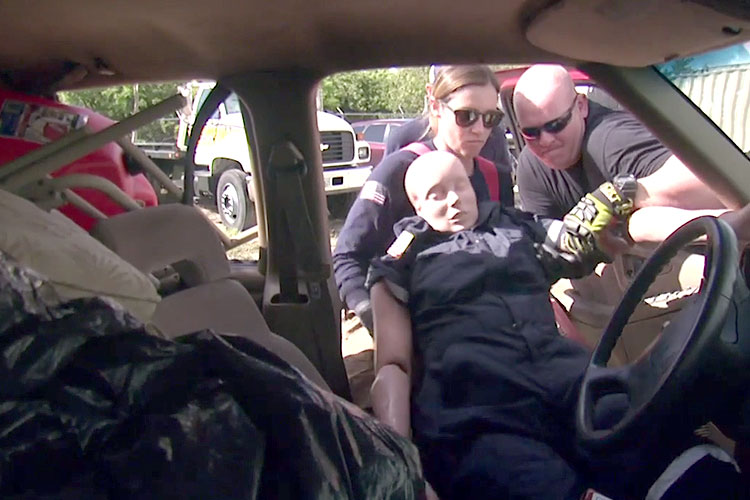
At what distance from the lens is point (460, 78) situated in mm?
2262

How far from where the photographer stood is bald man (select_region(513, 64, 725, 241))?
6.57 ft

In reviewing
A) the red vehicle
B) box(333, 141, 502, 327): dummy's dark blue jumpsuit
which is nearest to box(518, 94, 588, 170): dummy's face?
box(333, 141, 502, 327): dummy's dark blue jumpsuit

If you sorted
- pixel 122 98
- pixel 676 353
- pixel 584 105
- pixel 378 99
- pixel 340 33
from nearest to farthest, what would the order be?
pixel 676 353, pixel 340 33, pixel 584 105, pixel 122 98, pixel 378 99

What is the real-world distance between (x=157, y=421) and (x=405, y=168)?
1.63 metres

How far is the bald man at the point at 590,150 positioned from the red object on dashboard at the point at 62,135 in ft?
4.08

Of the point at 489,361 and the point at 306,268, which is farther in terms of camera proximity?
the point at 306,268

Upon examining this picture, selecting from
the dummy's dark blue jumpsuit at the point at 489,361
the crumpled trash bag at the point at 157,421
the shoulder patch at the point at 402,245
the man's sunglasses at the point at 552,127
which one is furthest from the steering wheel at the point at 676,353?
the man's sunglasses at the point at 552,127

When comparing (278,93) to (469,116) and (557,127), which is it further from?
(557,127)

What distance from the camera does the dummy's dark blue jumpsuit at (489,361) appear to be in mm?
1525

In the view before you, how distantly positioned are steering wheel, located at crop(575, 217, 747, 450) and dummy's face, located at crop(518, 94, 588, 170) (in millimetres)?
907

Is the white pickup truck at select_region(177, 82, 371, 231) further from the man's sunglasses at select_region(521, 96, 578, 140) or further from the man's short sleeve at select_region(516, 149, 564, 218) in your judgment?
the man's sunglasses at select_region(521, 96, 578, 140)

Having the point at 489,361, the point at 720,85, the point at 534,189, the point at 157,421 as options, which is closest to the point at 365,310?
the point at 489,361

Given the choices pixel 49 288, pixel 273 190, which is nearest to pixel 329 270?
pixel 273 190

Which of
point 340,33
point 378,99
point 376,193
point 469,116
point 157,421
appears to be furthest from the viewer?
point 378,99
